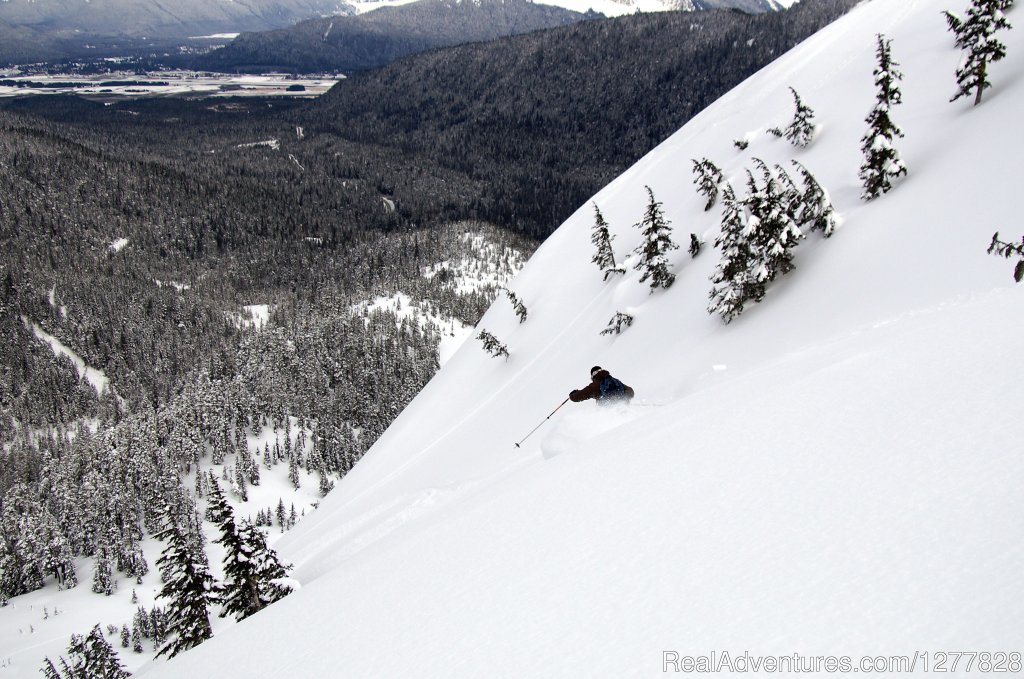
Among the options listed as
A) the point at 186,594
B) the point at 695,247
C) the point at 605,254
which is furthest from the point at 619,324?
the point at 186,594

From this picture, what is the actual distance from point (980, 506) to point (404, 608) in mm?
5974

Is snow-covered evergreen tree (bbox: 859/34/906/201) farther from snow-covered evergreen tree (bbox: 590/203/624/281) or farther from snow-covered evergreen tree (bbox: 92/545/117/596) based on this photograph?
snow-covered evergreen tree (bbox: 92/545/117/596)

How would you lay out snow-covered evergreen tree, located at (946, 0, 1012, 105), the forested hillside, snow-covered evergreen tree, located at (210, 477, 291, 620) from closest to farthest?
snow-covered evergreen tree, located at (210, 477, 291, 620), snow-covered evergreen tree, located at (946, 0, 1012, 105), the forested hillside

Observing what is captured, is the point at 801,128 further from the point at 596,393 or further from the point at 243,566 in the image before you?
the point at 243,566

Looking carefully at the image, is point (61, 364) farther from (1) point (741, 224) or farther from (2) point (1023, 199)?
(2) point (1023, 199)

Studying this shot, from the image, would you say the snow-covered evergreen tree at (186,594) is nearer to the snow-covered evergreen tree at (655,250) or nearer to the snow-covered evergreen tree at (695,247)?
the snow-covered evergreen tree at (655,250)

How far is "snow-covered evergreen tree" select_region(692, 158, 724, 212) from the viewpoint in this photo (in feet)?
105

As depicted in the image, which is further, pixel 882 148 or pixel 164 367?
pixel 164 367

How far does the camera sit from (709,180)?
A: 32.3 meters

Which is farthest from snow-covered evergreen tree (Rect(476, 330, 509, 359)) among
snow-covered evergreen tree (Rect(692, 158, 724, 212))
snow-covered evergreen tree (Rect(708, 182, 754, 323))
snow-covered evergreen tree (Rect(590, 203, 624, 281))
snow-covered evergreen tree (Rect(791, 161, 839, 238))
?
snow-covered evergreen tree (Rect(791, 161, 839, 238))

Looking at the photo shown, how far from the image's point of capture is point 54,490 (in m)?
98.5

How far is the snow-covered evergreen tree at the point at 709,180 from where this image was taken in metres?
32.0

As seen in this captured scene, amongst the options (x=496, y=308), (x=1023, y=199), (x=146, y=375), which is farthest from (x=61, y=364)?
(x=1023, y=199)

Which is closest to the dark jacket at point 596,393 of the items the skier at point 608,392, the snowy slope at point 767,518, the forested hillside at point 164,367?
the skier at point 608,392
